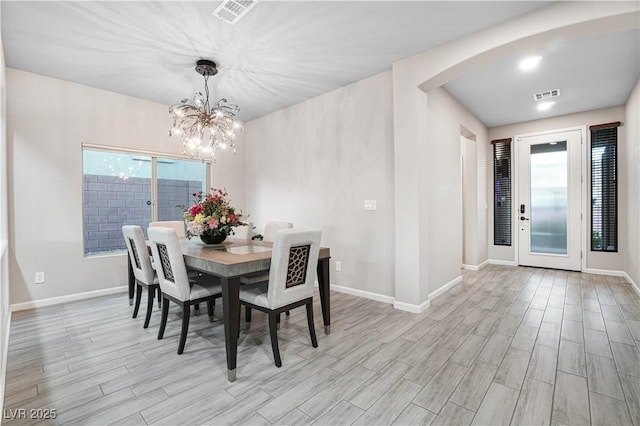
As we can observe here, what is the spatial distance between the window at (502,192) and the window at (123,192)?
18.4ft

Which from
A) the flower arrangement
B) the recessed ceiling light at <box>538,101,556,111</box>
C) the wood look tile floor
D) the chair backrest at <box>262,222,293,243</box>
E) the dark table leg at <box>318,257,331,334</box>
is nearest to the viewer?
the wood look tile floor

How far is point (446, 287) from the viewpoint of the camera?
13.0 feet

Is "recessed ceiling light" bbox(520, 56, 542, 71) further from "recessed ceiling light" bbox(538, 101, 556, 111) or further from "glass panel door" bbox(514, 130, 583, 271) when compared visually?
"glass panel door" bbox(514, 130, 583, 271)

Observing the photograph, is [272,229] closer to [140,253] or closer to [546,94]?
[140,253]

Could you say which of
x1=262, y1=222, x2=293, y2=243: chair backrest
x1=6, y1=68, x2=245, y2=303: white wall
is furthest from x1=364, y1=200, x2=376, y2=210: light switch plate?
x1=6, y1=68, x2=245, y2=303: white wall

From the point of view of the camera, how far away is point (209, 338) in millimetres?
2594

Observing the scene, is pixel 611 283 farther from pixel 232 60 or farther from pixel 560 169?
pixel 232 60

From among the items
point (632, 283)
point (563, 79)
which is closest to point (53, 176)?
point (563, 79)

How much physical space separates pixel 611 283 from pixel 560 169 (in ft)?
Answer: 6.40

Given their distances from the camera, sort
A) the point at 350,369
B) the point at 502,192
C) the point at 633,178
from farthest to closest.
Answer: the point at 502,192 < the point at 633,178 < the point at 350,369

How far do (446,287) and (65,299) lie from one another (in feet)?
15.7

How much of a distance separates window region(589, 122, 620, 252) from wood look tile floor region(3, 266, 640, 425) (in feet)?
6.15

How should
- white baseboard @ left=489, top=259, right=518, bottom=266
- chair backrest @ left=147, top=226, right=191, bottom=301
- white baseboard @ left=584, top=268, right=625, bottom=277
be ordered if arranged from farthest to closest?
white baseboard @ left=489, top=259, right=518, bottom=266, white baseboard @ left=584, top=268, right=625, bottom=277, chair backrest @ left=147, top=226, right=191, bottom=301

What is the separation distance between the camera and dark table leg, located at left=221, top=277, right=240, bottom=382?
6.39ft
